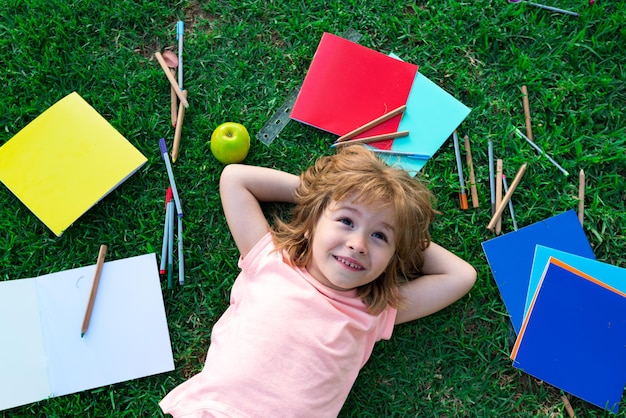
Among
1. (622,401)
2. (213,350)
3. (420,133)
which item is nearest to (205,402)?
(213,350)

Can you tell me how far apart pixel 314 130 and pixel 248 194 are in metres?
0.44

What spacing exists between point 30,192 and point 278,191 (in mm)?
1060

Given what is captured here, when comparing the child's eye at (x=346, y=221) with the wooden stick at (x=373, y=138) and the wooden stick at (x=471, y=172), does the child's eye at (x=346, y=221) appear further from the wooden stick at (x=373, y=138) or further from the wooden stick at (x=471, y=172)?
the wooden stick at (x=471, y=172)

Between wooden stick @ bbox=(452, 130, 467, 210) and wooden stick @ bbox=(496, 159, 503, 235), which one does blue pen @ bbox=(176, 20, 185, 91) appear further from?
wooden stick @ bbox=(496, 159, 503, 235)

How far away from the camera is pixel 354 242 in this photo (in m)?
1.54

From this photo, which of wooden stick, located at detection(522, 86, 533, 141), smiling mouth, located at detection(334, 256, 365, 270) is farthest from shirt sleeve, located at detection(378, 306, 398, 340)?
wooden stick, located at detection(522, 86, 533, 141)

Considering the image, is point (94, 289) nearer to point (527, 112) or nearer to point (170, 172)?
point (170, 172)

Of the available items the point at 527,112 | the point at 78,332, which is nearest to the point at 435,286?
the point at 527,112

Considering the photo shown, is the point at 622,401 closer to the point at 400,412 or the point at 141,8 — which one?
the point at 400,412

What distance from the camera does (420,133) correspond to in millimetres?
2135

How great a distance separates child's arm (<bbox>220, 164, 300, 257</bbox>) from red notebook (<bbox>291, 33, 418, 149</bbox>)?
33 cm

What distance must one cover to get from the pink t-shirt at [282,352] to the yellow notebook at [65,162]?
81cm

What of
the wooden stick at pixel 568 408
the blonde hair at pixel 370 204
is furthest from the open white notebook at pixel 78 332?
the wooden stick at pixel 568 408

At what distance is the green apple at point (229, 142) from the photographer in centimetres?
199
